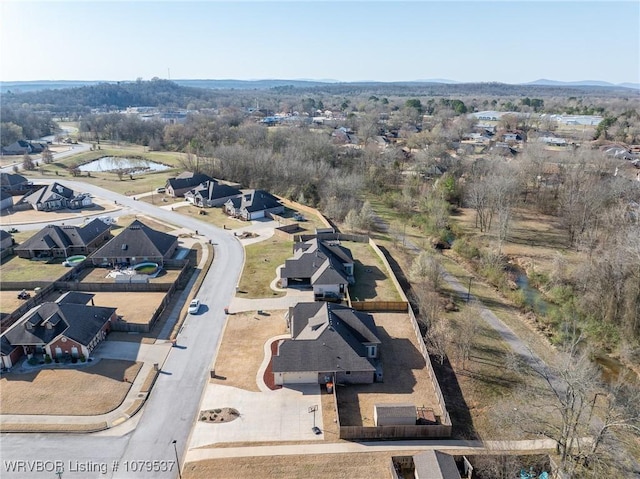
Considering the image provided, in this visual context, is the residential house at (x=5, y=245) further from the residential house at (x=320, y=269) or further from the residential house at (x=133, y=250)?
Answer: the residential house at (x=320, y=269)

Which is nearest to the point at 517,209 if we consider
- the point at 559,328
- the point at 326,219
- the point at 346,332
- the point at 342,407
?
the point at 326,219

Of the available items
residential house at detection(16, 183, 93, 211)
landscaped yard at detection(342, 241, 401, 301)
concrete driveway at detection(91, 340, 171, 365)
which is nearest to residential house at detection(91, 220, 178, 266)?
concrete driveway at detection(91, 340, 171, 365)

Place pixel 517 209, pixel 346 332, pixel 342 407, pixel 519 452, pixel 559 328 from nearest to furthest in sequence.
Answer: pixel 519 452 → pixel 342 407 → pixel 346 332 → pixel 559 328 → pixel 517 209

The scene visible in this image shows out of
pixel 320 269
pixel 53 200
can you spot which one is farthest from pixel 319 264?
pixel 53 200

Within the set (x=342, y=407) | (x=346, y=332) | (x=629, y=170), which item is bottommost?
(x=342, y=407)

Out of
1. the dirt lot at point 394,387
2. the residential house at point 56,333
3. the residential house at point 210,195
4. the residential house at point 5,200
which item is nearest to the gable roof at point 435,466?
the dirt lot at point 394,387

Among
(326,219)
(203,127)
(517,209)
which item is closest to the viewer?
(326,219)

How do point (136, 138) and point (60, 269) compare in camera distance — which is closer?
point (60, 269)

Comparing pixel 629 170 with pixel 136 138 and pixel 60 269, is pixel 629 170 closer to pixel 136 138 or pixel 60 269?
pixel 60 269
